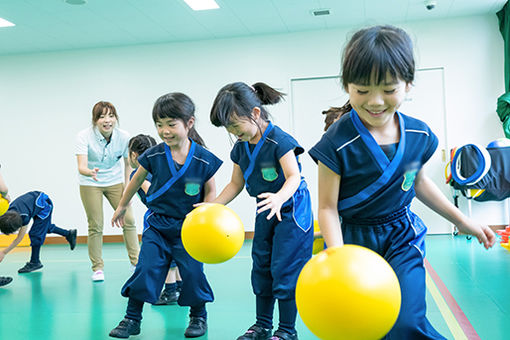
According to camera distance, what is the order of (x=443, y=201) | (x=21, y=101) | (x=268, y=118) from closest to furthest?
(x=443, y=201) < (x=268, y=118) < (x=21, y=101)

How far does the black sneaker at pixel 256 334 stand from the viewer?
2695mm

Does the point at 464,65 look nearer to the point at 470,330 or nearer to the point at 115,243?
the point at 470,330

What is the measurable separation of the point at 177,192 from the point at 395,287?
174 centimetres

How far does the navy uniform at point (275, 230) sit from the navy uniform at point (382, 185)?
82 centimetres

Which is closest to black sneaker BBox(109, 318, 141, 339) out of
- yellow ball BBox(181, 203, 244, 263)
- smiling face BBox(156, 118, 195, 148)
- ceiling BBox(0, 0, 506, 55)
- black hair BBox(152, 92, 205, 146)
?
yellow ball BBox(181, 203, 244, 263)

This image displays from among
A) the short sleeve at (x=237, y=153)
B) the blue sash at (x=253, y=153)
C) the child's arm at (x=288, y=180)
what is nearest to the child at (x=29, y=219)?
the short sleeve at (x=237, y=153)

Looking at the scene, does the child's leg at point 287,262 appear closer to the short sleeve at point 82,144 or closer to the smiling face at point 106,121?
the smiling face at point 106,121

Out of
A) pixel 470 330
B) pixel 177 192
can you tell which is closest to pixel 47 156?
pixel 177 192

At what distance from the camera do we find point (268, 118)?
2.81 m

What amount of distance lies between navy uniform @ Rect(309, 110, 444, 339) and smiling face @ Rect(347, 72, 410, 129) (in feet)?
0.41

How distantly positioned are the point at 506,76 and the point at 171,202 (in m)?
5.63

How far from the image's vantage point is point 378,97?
1.52 m

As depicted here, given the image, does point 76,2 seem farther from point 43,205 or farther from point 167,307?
point 167,307

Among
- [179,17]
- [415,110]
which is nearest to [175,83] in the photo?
[179,17]
